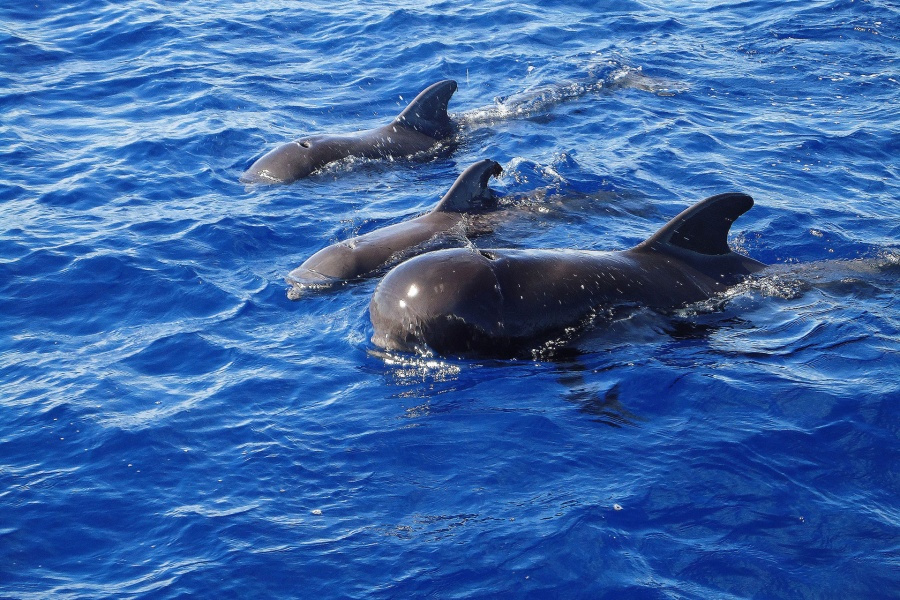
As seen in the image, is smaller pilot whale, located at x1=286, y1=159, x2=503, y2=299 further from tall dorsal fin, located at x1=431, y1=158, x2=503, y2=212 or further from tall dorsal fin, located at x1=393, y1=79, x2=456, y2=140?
tall dorsal fin, located at x1=393, y1=79, x2=456, y2=140

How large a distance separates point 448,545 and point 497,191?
793cm

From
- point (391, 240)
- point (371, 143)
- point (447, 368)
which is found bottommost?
point (447, 368)

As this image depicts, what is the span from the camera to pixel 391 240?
11547 mm

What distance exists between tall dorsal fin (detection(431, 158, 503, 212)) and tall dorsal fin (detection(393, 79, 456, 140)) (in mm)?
3911

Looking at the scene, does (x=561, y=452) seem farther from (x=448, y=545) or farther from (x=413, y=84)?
(x=413, y=84)

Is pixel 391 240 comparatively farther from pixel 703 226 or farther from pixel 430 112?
pixel 430 112

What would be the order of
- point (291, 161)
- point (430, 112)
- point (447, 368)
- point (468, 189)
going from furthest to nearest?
point (430, 112)
point (291, 161)
point (468, 189)
point (447, 368)

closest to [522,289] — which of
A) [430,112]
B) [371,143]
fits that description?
[371,143]

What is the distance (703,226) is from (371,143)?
22.8 ft

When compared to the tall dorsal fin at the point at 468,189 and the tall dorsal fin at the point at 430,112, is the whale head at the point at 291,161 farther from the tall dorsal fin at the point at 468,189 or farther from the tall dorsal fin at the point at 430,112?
the tall dorsal fin at the point at 468,189

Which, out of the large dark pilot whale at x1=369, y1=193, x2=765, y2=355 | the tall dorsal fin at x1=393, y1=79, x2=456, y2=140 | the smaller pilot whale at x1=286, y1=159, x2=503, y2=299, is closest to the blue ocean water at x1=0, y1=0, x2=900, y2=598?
the large dark pilot whale at x1=369, y1=193, x2=765, y2=355

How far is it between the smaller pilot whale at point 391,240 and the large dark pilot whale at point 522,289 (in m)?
1.76

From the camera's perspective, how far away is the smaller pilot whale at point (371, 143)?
1450cm

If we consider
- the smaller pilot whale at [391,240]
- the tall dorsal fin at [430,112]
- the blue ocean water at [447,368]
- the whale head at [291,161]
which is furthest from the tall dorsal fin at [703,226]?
the tall dorsal fin at [430,112]
